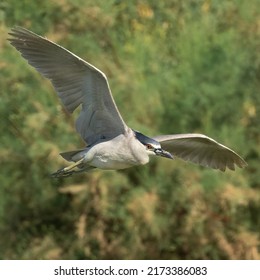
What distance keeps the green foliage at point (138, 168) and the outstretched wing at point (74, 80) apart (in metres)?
3.33

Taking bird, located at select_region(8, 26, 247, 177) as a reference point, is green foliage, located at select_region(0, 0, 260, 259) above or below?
below

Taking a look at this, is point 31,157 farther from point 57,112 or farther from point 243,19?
point 243,19

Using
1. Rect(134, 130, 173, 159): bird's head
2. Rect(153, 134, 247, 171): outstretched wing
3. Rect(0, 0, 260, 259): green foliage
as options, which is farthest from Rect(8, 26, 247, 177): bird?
Rect(0, 0, 260, 259): green foliage

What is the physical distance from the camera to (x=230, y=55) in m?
12.8

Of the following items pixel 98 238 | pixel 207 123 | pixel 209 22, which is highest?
pixel 209 22

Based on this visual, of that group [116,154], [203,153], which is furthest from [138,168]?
[116,154]

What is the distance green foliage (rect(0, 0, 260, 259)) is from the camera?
12602 mm

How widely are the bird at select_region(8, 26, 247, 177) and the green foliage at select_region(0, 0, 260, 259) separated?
10.9 feet

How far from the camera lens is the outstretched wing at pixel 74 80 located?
8.83m

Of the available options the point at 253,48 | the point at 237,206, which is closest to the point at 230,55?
the point at 253,48

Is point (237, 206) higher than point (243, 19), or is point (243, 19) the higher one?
point (243, 19)

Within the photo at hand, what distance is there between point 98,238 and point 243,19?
262cm

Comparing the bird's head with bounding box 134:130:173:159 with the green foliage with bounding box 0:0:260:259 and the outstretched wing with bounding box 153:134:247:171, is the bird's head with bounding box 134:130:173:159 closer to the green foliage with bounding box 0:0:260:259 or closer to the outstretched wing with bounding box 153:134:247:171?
the outstretched wing with bounding box 153:134:247:171

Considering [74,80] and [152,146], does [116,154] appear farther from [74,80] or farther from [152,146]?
[74,80]
